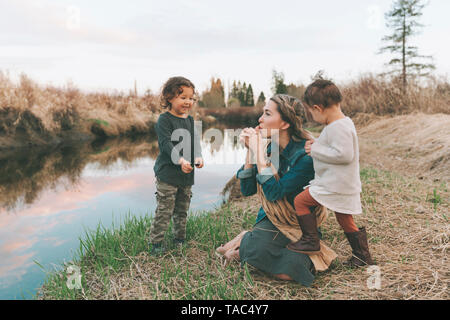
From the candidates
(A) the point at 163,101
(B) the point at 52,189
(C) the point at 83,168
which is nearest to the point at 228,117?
(C) the point at 83,168

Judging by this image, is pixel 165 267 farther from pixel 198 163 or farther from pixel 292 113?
pixel 292 113

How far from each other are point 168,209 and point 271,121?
1.19m

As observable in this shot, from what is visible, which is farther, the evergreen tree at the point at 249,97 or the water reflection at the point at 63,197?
the evergreen tree at the point at 249,97

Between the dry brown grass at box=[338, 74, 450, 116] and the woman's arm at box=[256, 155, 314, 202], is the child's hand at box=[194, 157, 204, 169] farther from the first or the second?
the dry brown grass at box=[338, 74, 450, 116]

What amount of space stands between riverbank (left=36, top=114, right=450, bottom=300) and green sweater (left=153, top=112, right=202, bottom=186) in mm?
643

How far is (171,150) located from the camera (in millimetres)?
2680

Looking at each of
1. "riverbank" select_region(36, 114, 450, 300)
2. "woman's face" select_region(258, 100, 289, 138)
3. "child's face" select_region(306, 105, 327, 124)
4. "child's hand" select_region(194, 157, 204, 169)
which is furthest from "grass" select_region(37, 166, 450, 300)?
"child's face" select_region(306, 105, 327, 124)

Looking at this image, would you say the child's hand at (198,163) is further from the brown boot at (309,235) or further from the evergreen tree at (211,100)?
the evergreen tree at (211,100)

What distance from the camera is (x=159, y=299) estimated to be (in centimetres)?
208

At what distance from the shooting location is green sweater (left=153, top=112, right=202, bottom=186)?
2.72 meters

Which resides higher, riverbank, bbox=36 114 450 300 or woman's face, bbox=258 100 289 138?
woman's face, bbox=258 100 289 138

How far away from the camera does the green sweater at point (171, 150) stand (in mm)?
2725

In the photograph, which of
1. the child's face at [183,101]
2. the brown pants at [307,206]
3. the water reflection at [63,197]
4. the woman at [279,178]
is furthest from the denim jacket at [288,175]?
the water reflection at [63,197]
